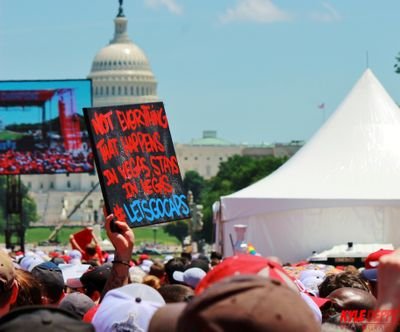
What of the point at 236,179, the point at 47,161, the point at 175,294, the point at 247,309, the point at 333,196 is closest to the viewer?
the point at 247,309

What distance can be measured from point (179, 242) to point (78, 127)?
11706cm

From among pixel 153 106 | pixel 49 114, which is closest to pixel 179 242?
pixel 49 114

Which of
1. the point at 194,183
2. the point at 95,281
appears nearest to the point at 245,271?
the point at 95,281

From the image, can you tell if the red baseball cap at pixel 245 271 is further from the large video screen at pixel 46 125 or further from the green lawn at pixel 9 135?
the green lawn at pixel 9 135

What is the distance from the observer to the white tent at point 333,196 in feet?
81.7

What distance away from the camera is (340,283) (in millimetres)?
7949

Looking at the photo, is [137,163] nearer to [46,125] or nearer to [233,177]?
[46,125]

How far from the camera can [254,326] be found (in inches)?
116

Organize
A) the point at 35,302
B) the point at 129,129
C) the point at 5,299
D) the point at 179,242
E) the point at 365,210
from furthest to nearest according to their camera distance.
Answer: the point at 179,242
the point at 365,210
the point at 129,129
the point at 35,302
the point at 5,299

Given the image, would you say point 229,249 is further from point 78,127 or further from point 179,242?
point 179,242

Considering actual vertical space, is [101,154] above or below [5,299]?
above

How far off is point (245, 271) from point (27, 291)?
2.43 m

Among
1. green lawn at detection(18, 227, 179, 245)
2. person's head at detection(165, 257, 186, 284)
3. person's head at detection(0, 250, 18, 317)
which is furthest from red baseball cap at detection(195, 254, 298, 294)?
green lawn at detection(18, 227, 179, 245)

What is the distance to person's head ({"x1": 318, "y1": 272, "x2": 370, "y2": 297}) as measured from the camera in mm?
7832
